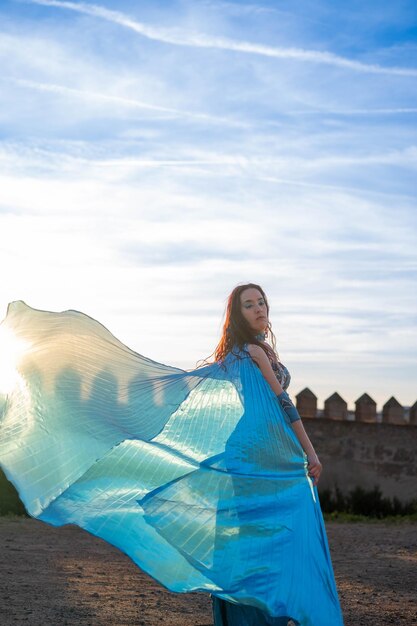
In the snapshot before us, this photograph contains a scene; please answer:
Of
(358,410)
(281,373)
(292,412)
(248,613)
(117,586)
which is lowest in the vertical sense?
(117,586)

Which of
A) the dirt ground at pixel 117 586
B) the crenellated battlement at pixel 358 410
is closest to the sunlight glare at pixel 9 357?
the dirt ground at pixel 117 586

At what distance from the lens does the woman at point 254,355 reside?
493cm

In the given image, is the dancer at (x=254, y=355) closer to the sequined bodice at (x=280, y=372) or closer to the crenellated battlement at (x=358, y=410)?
the sequined bodice at (x=280, y=372)

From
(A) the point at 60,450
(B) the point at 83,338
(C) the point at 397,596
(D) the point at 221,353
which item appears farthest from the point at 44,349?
(C) the point at 397,596

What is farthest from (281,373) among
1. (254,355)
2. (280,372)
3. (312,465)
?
(312,465)

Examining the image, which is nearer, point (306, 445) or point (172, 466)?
point (306, 445)

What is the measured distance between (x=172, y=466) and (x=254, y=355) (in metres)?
0.77

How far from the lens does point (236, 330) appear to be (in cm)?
514

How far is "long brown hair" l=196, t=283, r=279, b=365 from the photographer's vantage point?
5.12 metres

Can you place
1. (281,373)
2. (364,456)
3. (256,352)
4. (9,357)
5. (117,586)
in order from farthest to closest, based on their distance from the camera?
(364,456) < (117,586) < (9,357) < (281,373) < (256,352)

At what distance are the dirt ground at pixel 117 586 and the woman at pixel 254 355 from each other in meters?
1.32

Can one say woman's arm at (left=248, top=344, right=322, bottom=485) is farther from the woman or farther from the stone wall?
the stone wall

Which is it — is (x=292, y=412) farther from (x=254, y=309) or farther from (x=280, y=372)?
(x=254, y=309)

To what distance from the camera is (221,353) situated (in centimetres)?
517
